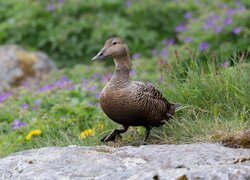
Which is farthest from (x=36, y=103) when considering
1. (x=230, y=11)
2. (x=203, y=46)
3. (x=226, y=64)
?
(x=230, y=11)

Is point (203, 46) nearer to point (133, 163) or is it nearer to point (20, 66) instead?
point (20, 66)

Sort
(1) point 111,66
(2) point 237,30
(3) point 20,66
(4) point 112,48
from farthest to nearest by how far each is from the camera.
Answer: (1) point 111,66, (3) point 20,66, (2) point 237,30, (4) point 112,48

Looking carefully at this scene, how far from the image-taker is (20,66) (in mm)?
10711

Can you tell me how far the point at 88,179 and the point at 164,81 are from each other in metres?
2.29

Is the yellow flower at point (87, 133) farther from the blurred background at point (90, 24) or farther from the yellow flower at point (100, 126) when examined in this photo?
the blurred background at point (90, 24)

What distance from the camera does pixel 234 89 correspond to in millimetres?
5895

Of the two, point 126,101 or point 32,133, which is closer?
point 126,101

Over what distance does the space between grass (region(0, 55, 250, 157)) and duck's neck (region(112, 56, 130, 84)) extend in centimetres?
54

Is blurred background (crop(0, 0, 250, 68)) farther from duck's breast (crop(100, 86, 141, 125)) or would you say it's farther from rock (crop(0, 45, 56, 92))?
duck's breast (crop(100, 86, 141, 125))

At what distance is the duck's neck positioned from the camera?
5473 mm

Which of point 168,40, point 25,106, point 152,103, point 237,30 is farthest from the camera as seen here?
point 168,40

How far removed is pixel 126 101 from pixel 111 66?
5659 mm

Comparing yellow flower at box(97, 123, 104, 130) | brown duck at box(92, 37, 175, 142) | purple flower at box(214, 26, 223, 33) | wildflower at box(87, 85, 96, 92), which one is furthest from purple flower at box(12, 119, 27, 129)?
purple flower at box(214, 26, 223, 33)

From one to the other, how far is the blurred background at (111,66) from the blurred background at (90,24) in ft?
0.06
